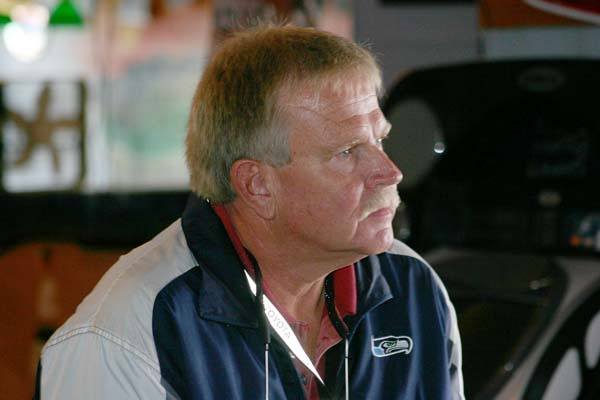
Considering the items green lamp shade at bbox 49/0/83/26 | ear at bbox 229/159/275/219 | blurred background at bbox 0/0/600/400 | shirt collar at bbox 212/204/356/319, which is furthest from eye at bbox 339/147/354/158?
green lamp shade at bbox 49/0/83/26

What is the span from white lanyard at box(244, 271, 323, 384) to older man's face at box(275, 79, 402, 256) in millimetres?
130

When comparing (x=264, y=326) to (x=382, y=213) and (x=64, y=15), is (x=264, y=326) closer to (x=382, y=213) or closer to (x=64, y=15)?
(x=382, y=213)

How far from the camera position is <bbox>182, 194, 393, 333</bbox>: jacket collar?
5.01 feet

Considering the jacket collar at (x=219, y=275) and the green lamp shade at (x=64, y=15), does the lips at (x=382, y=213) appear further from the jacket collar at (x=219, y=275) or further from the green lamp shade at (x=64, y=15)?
the green lamp shade at (x=64, y=15)

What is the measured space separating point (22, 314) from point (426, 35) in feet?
8.31

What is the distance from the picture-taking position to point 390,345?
1680mm

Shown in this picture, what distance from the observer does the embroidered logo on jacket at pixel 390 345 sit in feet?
5.48

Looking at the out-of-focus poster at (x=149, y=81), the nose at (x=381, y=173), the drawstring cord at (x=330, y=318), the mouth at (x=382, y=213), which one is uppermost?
the nose at (x=381, y=173)

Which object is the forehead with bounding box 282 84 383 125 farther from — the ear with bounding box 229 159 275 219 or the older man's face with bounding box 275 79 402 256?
the ear with bounding box 229 159 275 219

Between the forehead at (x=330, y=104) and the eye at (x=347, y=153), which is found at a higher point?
the forehead at (x=330, y=104)

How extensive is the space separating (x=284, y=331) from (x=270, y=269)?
122 millimetres

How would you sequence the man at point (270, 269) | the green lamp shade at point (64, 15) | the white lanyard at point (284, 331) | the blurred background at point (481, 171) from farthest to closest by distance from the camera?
the green lamp shade at point (64, 15), the blurred background at point (481, 171), the white lanyard at point (284, 331), the man at point (270, 269)

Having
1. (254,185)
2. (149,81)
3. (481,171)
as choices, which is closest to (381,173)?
(254,185)

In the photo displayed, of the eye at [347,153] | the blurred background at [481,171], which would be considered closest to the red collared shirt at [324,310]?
the eye at [347,153]
